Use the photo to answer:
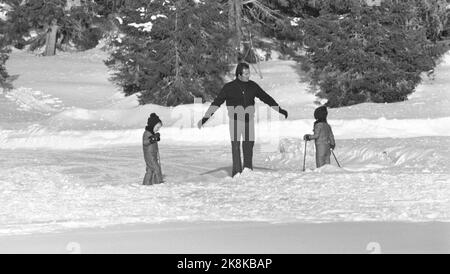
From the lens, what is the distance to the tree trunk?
4659 centimetres

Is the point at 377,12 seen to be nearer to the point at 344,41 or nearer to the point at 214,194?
the point at 344,41

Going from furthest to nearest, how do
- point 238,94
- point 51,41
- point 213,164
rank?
point 51,41
point 213,164
point 238,94

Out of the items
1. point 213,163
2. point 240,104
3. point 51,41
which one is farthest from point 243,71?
point 51,41

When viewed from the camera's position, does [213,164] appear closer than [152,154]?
No

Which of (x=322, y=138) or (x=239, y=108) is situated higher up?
(x=239, y=108)

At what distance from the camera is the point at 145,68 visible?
35.5m

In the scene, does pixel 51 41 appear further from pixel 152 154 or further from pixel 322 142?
pixel 152 154

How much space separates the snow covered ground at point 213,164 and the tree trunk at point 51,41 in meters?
5.92

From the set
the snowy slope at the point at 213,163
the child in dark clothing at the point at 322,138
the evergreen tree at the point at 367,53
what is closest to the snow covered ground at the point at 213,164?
the snowy slope at the point at 213,163

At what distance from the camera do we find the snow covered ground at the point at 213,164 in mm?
11234

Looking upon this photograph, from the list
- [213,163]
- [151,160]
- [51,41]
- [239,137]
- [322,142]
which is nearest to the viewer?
[151,160]

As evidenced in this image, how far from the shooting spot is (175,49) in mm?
35281

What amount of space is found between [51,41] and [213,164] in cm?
2883
